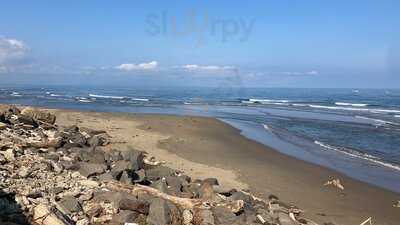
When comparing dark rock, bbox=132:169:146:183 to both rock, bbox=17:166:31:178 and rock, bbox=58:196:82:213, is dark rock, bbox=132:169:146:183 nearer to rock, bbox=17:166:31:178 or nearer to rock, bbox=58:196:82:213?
rock, bbox=17:166:31:178

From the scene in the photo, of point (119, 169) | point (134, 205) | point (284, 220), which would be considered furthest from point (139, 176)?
point (284, 220)

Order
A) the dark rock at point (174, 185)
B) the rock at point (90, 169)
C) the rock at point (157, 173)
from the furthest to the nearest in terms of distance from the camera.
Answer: the rock at point (157, 173)
the rock at point (90, 169)
the dark rock at point (174, 185)

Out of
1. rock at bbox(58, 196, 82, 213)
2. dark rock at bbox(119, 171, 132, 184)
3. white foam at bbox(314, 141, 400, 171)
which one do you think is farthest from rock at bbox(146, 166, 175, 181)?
white foam at bbox(314, 141, 400, 171)

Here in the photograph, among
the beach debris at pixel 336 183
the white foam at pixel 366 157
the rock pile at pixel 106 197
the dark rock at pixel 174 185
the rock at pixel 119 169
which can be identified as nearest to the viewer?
the rock pile at pixel 106 197

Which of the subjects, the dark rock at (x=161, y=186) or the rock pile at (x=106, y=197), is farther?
the dark rock at (x=161, y=186)

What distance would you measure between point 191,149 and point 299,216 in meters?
8.82

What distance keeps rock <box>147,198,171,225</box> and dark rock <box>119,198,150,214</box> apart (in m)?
0.12

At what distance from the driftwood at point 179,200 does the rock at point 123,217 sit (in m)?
0.95

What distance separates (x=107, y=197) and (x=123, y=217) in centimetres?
65

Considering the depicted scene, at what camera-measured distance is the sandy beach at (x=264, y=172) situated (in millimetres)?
10781

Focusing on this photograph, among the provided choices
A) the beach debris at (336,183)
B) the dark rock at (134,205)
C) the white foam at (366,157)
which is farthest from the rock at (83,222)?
the white foam at (366,157)

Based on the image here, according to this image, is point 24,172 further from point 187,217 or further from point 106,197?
point 187,217

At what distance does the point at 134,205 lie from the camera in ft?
24.0

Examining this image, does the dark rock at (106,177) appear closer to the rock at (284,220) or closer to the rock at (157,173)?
the rock at (157,173)
